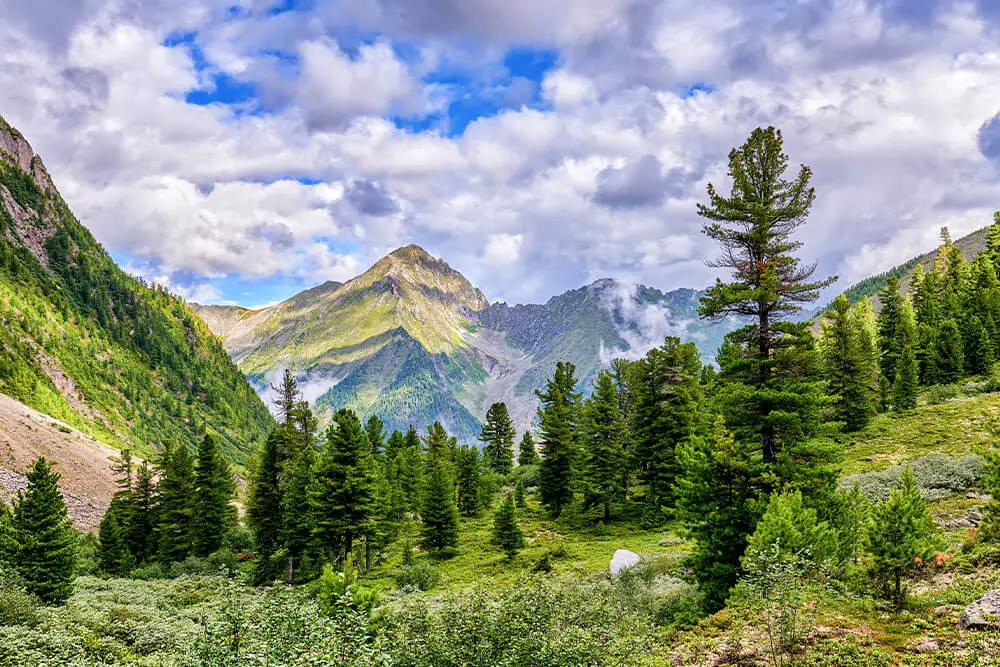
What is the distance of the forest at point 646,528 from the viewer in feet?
44.5

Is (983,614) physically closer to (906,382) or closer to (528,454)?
(906,382)

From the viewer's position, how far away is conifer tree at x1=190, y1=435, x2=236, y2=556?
51469 mm

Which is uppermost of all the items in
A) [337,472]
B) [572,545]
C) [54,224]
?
[54,224]

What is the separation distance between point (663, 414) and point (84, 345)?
16852 centimetres

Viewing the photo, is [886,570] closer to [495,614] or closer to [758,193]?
[495,614]

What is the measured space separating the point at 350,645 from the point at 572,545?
101 feet

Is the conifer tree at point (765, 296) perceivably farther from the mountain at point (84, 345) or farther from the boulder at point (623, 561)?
the mountain at point (84, 345)

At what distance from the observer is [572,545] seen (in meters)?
40.2

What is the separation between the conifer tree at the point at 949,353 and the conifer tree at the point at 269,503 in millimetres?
68140

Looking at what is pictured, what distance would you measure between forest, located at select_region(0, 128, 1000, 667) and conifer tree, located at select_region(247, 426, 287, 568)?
0.76 feet

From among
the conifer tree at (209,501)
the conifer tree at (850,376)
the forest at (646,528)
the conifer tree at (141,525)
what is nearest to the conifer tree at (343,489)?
the forest at (646,528)

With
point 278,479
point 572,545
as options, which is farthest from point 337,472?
point 572,545

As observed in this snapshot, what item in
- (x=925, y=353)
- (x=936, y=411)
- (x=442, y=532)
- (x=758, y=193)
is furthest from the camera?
(x=925, y=353)

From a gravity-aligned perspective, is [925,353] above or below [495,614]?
above
